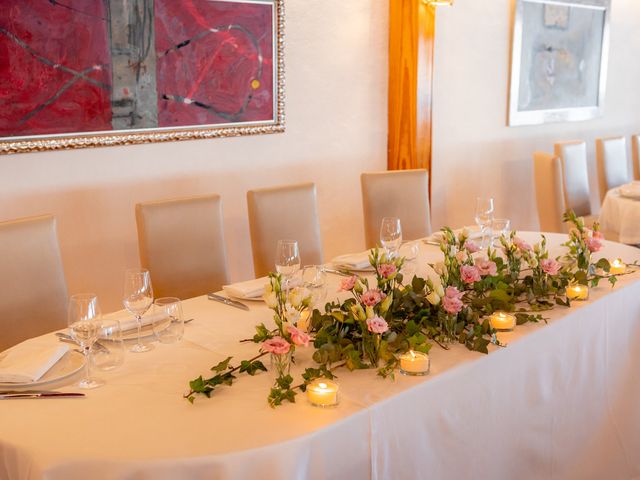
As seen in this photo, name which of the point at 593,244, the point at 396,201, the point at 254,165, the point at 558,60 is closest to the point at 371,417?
the point at 593,244

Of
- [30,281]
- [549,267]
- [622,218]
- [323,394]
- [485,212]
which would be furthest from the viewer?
[622,218]

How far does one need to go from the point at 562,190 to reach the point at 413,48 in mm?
1282

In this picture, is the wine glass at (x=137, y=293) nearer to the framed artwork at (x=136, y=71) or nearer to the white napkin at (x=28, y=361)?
the white napkin at (x=28, y=361)

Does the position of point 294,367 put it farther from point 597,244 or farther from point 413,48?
point 413,48

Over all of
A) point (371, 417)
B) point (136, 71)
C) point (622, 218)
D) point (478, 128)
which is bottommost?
point (622, 218)

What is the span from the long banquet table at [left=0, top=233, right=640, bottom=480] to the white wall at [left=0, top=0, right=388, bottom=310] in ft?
4.24

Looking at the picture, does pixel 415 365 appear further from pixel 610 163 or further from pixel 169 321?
pixel 610 163

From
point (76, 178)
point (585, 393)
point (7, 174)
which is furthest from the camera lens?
point (76, 178)

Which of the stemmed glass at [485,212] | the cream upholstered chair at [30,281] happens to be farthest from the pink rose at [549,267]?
the cream upholstered chair at [30,281]

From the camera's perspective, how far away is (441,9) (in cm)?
518

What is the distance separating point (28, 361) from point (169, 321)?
420 mm

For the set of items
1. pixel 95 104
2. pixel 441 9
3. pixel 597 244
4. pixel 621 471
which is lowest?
pixel 621 471

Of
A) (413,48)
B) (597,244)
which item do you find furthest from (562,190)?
(597,244)

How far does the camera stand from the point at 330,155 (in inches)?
187
